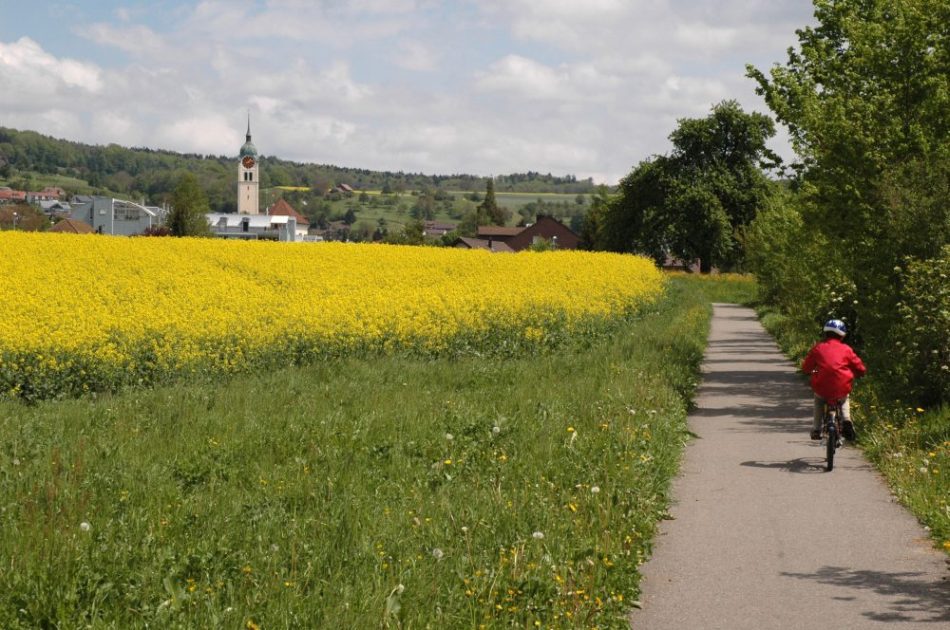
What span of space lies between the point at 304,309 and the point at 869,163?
34.4ft

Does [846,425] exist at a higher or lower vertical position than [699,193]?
lower

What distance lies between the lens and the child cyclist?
12.3m

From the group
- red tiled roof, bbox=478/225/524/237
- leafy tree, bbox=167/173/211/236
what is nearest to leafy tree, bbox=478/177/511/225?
red tiled roof, bbox=478/225/524/237

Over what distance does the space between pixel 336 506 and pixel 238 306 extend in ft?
51.7

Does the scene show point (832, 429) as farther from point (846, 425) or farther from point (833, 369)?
point (833, 369)

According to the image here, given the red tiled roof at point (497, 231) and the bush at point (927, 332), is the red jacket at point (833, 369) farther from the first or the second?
the red tiled roof at point (497, 231)

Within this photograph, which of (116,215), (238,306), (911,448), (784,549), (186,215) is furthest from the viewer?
(116,215)

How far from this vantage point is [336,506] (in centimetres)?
816

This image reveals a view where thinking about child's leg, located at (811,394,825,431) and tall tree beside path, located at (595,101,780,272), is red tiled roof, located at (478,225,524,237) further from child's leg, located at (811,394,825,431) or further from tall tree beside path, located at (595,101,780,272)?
child's leg, located at (811,394,825,431)

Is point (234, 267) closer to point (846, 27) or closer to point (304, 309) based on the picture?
point (304, 309)

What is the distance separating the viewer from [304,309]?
2305 cm

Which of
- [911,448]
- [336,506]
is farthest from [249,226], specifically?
[336,506]

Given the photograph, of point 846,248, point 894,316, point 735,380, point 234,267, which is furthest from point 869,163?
point 234,267

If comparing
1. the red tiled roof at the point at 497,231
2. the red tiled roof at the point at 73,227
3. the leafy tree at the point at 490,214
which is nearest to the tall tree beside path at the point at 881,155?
the red tiled roof at the point at 73,227
